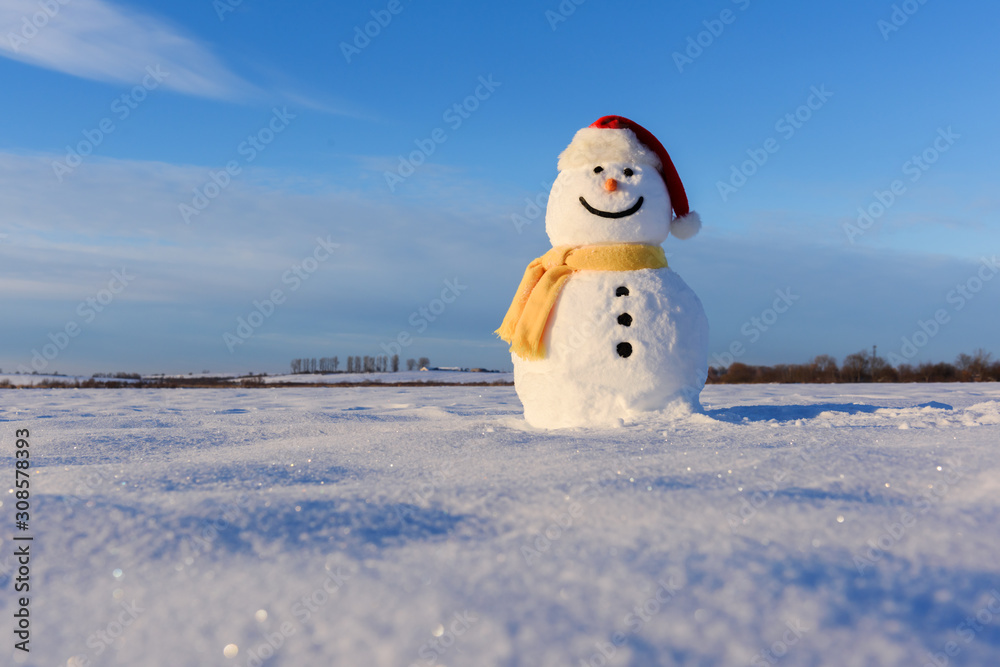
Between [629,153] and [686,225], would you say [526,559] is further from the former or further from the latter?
[686,225]

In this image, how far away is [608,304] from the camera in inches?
181

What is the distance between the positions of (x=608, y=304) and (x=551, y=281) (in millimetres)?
483

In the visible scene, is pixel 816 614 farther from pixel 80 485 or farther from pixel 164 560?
pixel 80 485

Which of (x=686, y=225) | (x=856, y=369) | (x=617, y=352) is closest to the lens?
(x=617, y=352)

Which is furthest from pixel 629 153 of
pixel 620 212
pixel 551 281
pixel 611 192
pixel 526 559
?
pixel 526 559

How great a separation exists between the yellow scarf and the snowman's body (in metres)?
0.08

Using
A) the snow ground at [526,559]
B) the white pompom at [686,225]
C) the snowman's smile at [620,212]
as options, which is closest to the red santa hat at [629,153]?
the white pompom at [686,225]

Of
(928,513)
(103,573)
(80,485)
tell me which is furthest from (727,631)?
(80,485)

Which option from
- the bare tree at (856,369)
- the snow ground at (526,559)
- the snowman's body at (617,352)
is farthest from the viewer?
the bare tree at (856,369)

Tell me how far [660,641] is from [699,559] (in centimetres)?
36

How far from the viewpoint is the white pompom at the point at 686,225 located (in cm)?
523

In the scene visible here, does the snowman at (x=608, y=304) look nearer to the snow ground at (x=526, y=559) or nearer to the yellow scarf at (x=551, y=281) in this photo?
the yellow scarf at (x=551, y=281)

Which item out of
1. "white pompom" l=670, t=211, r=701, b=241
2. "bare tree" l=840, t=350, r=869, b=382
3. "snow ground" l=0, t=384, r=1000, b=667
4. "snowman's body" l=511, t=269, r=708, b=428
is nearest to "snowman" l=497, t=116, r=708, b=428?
"snowman's body" l=511, t=269, r=708, b=428

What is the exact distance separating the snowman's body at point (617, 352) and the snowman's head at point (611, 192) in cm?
34
